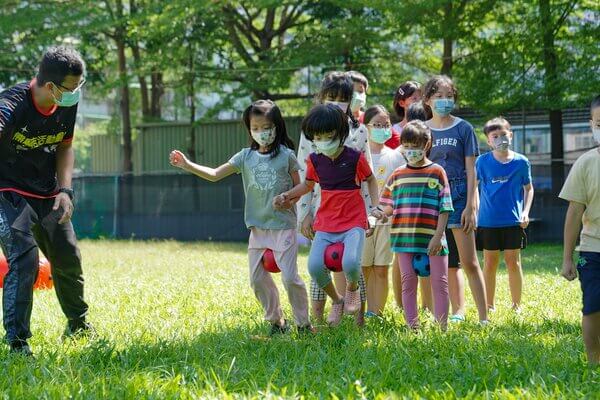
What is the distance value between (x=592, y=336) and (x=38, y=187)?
3.47m

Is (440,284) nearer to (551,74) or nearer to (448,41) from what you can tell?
(551,74)

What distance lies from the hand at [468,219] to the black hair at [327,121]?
1.31 metres

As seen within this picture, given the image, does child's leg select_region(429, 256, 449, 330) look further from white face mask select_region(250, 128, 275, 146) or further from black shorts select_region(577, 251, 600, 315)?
black shorts select_region(577, 251, 600, 315)

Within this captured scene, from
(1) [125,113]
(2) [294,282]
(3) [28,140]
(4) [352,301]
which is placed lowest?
(4) [352,301]

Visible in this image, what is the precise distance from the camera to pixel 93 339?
5.97 meters

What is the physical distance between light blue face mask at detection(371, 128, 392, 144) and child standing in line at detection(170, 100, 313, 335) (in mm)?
1065

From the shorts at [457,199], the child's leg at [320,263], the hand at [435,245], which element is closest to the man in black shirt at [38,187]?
the child's leg at [320,263]

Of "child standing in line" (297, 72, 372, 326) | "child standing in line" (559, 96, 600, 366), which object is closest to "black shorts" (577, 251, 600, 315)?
"child standing in line" (559, 96, 600, 366)

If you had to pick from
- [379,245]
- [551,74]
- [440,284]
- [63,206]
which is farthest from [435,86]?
[551,74]

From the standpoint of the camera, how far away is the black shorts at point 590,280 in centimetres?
488

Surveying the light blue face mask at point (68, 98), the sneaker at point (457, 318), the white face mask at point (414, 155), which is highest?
the light blue face mask at point (68, 98)

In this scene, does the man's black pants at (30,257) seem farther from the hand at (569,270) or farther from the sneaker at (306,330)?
the hand at (569,270)

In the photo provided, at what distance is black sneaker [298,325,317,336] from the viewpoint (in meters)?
6.10

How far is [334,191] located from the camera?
6223 millimetres
